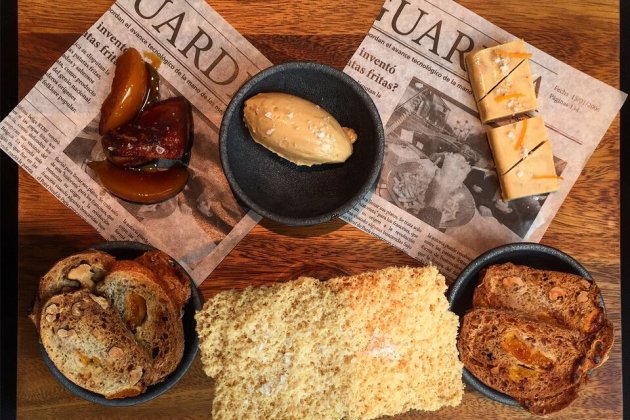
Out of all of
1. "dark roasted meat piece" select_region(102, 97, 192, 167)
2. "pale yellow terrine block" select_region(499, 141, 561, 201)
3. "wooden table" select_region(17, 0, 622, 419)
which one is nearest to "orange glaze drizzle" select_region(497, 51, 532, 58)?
"wooden table" select_region(17, 0, 622, 419)

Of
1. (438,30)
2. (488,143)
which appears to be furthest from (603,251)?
(438,30)

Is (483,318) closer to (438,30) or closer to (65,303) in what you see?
(438,30)

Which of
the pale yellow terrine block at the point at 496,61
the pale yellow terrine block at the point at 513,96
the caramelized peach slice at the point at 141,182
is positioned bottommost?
the caramelized peach slice at the point at 141,182

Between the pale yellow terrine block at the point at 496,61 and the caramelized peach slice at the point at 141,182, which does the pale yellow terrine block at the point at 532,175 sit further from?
the caramelized peach slice at the point at 141,182

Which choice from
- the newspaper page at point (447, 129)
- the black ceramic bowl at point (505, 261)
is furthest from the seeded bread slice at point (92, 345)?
the black ceramic bowl at point (505, 261)

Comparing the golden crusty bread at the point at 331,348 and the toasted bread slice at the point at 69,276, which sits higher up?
the toasted bread slice at the point at 69,276

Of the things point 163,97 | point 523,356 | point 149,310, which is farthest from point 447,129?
point 149,310

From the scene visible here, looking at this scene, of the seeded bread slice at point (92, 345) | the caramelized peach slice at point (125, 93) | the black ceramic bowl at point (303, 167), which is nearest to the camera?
the seeded bread slice at point (92, 345)
